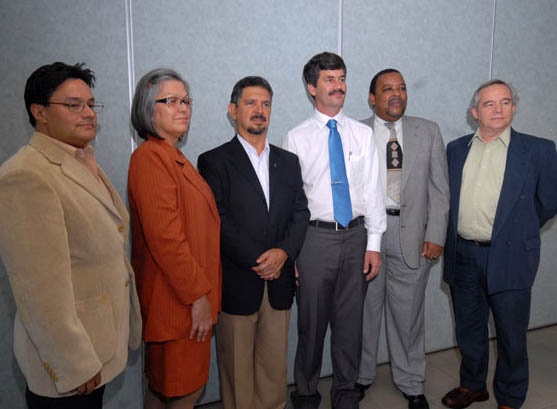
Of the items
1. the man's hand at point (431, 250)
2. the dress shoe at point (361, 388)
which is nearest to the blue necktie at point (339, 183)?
the man's hand at point (431, 250)

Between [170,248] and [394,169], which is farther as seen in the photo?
[394,169]

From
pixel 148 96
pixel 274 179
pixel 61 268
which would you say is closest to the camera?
pixel 61 268

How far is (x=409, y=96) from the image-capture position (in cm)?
305

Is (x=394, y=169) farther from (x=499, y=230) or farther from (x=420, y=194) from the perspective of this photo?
(x=499, y=230)

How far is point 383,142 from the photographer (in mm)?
2508

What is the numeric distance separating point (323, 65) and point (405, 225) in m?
1.04

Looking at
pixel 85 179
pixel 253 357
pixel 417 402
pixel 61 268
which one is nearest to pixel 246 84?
pixel 85 179

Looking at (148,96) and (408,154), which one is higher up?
(148,96)

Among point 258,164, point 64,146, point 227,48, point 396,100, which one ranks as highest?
point 227,48

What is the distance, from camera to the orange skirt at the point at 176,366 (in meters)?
1.59

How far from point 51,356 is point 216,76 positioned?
184cm

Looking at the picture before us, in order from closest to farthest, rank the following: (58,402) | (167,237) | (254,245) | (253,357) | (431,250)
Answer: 1. (58,402)
2. (167,237)
3. (254,245)
4. (253,357)
5. (431,250)

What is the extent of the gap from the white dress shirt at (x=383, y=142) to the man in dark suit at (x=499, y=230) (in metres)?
0.36

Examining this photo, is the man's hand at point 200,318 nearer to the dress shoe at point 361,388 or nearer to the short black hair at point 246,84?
the short black hair at point 246,84
